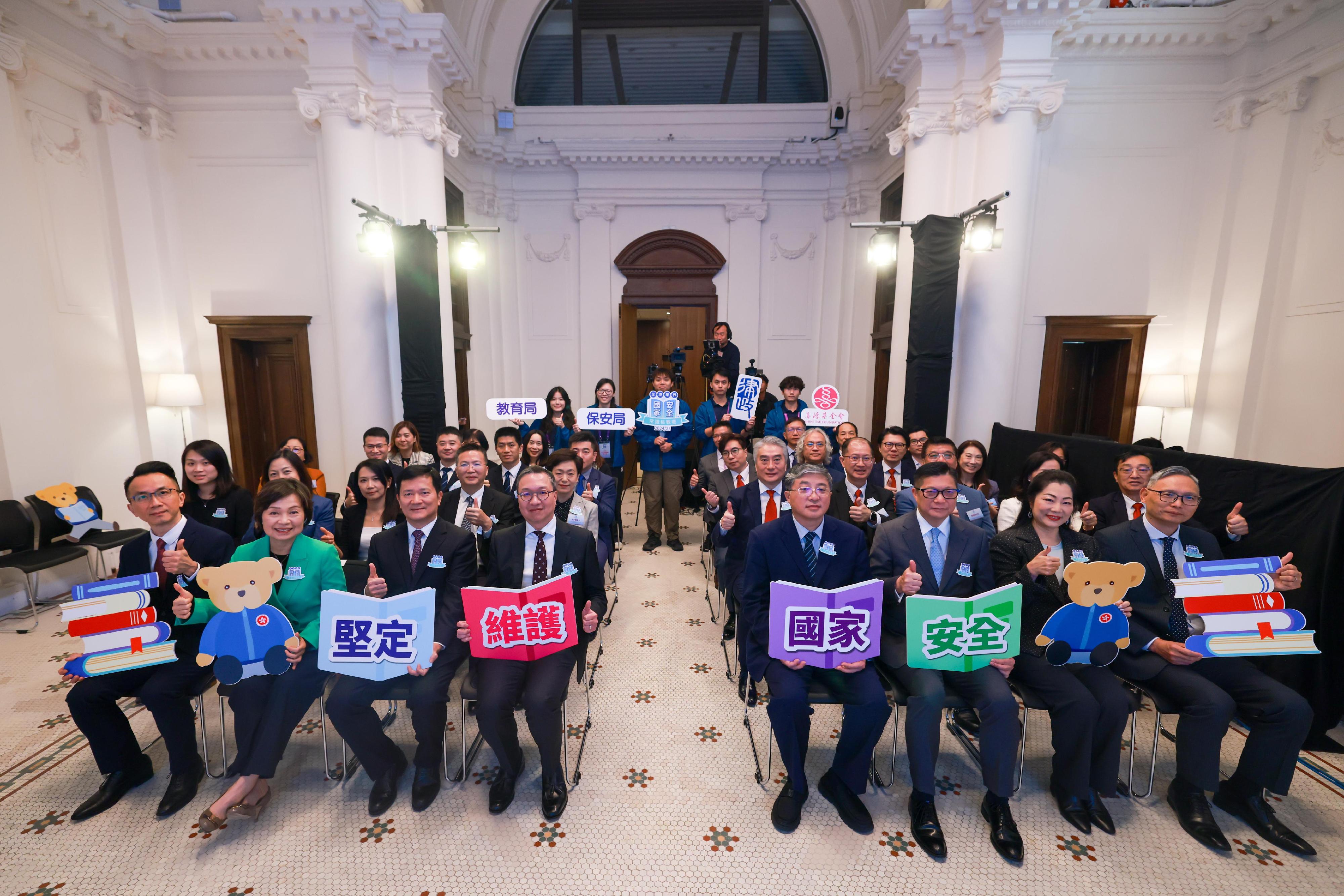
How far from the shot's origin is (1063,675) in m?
2.57

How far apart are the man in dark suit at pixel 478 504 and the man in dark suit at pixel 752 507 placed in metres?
1.43

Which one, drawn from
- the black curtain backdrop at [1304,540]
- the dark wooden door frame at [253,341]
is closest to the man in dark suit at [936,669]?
the black curtain backdrop at [1304,540]

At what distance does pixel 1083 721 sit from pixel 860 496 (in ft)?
6.42

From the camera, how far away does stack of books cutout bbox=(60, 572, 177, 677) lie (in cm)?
240

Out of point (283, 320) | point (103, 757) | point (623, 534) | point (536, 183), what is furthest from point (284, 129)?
point (103, 757)

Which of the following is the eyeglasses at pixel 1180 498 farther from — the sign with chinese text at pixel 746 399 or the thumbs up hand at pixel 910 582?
the sign with chinese text at pixel 746 399

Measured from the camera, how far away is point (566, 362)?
8969 mm

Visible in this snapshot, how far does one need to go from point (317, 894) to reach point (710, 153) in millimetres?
8768

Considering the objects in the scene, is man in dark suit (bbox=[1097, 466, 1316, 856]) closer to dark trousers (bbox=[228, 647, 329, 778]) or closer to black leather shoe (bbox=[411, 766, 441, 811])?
black leather shoe (bbox=[411, 766, 441, 811])

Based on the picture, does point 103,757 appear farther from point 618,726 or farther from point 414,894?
point 618,726

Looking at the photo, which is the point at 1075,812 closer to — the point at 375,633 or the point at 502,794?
the point at 502,794

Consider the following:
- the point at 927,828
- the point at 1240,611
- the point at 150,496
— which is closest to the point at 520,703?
the point at 927,828

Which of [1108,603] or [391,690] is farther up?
[1108,603]

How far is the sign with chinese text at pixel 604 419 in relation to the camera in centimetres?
556
